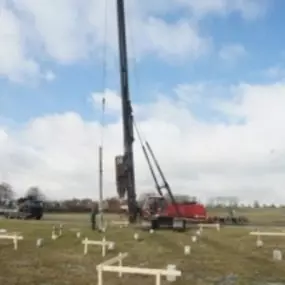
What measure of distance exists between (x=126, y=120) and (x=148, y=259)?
18.5 metres

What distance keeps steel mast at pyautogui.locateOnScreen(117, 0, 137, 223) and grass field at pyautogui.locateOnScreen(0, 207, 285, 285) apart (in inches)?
287

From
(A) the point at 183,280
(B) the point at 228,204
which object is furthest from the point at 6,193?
(A) the point at 183,280

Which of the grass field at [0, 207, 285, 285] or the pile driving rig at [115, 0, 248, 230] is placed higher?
the pile driving rig at [115, 0, 248, 230]

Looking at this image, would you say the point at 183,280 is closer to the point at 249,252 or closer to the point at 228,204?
the point at 249,252

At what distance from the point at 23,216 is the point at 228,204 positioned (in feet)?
104

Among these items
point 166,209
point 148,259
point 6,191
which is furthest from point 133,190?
point 6,191

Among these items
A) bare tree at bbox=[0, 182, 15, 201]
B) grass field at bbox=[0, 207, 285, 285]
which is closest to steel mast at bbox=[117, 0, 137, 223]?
grass field at bbox=[0, 207, 285, 285]

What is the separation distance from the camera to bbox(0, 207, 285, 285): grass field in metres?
19.3

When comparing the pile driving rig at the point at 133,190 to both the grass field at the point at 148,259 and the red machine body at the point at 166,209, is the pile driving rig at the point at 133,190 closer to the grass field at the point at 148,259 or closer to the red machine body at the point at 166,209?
the red machine body at the point at 166,209

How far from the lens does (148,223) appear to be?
39906mm

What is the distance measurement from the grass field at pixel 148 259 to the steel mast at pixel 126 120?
729 centimetres

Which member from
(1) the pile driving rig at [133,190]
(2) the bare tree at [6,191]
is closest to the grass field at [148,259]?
(1) the pile driving rig at [133,190]

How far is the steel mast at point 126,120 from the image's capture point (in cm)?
4025

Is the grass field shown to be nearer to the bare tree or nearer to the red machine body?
the red machine body
